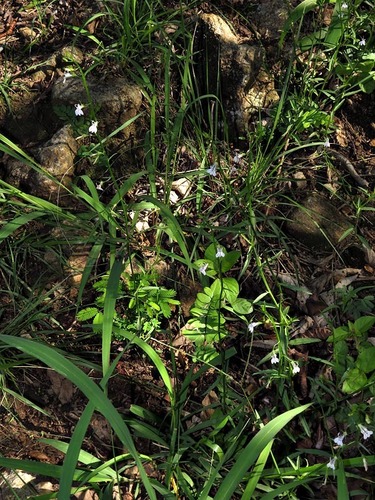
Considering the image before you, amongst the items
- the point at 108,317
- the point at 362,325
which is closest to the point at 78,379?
the point at 108,317

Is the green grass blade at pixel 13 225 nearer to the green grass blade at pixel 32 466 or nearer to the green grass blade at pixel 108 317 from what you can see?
the green grass blade at pixel 108 317

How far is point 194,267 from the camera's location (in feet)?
6.66

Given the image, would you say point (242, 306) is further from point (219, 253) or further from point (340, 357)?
point (340, 357)

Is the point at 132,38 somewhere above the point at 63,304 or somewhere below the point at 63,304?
above

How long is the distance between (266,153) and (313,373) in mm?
947

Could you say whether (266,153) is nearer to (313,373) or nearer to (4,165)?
(313,373)

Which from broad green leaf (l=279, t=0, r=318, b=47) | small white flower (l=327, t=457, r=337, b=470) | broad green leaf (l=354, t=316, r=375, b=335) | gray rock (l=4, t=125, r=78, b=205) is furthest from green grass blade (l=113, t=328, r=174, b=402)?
broad green leaf (l=279, t=0, r=318, b=47)

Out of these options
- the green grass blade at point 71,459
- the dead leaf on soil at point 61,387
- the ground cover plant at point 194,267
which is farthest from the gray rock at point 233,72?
the green grass blade at point 71,459

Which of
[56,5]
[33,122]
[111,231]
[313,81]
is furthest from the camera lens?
[56,5]

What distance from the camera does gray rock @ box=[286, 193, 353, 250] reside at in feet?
7.52

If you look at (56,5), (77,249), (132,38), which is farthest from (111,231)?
(56,5)

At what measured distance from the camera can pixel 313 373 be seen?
2057mm

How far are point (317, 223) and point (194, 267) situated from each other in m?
0.58

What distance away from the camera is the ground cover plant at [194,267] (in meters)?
1.87
